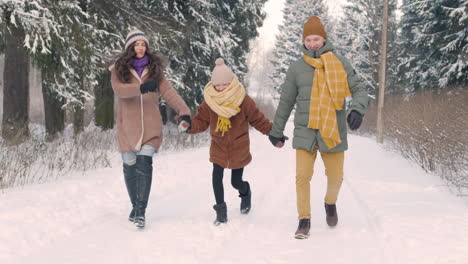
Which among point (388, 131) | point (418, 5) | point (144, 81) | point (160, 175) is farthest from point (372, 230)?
point (418, 5)

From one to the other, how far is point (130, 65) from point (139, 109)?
47cm

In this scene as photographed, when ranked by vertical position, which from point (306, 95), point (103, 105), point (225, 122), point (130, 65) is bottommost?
point (103, 105)

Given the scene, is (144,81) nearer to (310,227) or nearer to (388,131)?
(310,227)

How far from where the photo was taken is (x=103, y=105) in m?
13.3

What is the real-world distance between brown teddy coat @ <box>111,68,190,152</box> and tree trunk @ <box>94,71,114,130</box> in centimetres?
914

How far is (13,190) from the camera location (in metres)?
5.56

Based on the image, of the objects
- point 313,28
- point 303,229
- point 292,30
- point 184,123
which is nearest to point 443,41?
point 313,28

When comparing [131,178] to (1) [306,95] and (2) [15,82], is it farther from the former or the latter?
(2) [15,82]

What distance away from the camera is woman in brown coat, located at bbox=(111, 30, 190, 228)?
169 inches

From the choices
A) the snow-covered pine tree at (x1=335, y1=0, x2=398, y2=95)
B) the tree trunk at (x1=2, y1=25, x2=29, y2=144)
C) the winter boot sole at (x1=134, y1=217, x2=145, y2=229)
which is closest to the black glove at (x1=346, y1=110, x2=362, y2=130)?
the winter boot sole at (x1=134, y1=217, x2=145, y2=229)

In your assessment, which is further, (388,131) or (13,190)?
(388,131)

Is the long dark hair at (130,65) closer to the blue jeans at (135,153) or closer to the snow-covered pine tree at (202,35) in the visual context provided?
the blue jeans at (135,153)

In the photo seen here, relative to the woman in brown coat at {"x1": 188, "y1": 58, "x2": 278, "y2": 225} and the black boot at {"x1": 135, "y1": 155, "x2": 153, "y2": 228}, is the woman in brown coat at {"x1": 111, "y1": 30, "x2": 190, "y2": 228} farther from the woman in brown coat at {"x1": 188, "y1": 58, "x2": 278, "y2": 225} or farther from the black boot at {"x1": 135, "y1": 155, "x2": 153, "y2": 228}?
the woman in brown coat at {"x1": 188, "y1": 58, "x2": 278, "y2": 225}

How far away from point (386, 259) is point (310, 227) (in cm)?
108
